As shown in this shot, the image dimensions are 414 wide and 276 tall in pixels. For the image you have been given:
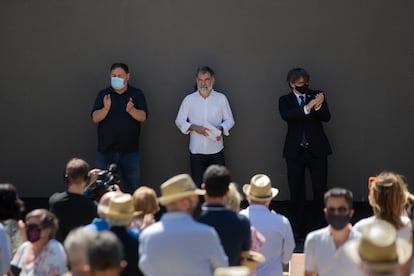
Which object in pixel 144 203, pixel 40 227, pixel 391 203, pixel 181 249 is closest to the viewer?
pixel 181 249

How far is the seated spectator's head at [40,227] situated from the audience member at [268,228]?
134 centimetres

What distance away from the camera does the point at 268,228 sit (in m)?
5.81

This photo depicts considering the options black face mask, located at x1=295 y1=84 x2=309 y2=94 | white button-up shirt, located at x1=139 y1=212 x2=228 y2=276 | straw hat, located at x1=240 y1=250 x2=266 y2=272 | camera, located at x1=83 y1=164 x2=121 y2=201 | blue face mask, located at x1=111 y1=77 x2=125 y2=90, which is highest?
blue face mask, located at x1=111 y1=77 x2=125 y2=90

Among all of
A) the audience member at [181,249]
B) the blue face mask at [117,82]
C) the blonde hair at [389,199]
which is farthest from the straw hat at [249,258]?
the blue face mask at [117,82]

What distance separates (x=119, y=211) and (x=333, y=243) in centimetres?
133

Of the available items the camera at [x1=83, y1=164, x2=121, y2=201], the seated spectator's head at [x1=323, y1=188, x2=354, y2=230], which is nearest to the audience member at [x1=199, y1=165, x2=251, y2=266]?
the seated spectator's head at [x1=323, y1=188, x2=354, y2=230]

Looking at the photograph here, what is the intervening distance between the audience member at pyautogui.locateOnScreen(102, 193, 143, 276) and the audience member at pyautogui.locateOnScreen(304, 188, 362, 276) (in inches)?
42.3

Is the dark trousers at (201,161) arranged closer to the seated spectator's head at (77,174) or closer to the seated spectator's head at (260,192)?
the seated spectator's head at (77,174)

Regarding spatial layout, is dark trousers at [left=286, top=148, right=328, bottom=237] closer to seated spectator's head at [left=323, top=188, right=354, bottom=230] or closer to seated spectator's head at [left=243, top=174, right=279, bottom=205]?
seated spectator's head at [left=243, top=174, right=279, bottom=205]

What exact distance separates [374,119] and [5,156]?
14.6 feet

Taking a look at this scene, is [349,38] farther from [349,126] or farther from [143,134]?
[143,134]

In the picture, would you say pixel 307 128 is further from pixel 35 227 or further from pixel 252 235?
pixel 35 227

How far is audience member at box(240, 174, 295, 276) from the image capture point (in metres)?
5.82

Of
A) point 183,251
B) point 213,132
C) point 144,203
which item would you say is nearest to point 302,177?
point 213,132
